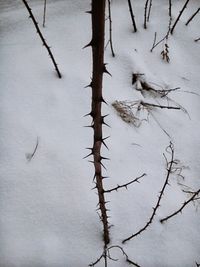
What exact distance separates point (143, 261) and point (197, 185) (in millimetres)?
483

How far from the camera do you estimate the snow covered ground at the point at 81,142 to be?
1.23 metres

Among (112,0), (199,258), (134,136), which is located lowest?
(199,258)

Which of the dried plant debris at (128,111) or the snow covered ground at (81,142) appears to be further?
the dried plant debris at (128,111)

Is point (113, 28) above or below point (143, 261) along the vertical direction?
above

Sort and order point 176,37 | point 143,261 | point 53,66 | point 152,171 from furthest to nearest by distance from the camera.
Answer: point 176,37 < point 53,66 < point 152,171 < point 143,261

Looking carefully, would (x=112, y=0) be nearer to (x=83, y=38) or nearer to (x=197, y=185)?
(x=83, y=38)

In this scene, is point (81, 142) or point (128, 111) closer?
point (81, 142)

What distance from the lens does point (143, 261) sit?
3.98ft

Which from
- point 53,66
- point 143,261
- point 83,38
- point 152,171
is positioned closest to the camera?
point 143,261

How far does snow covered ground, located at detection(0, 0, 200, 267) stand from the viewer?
1.23 meters

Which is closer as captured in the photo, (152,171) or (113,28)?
(152,171)

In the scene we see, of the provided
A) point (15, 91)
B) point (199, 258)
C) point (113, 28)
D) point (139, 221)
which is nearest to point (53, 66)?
point (15, 91)

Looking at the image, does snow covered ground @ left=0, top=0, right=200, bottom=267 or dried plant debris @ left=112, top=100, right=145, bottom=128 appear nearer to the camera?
snow covered ground @ left=0, top=0, right=200, bottom=267

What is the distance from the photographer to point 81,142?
1446 mm
